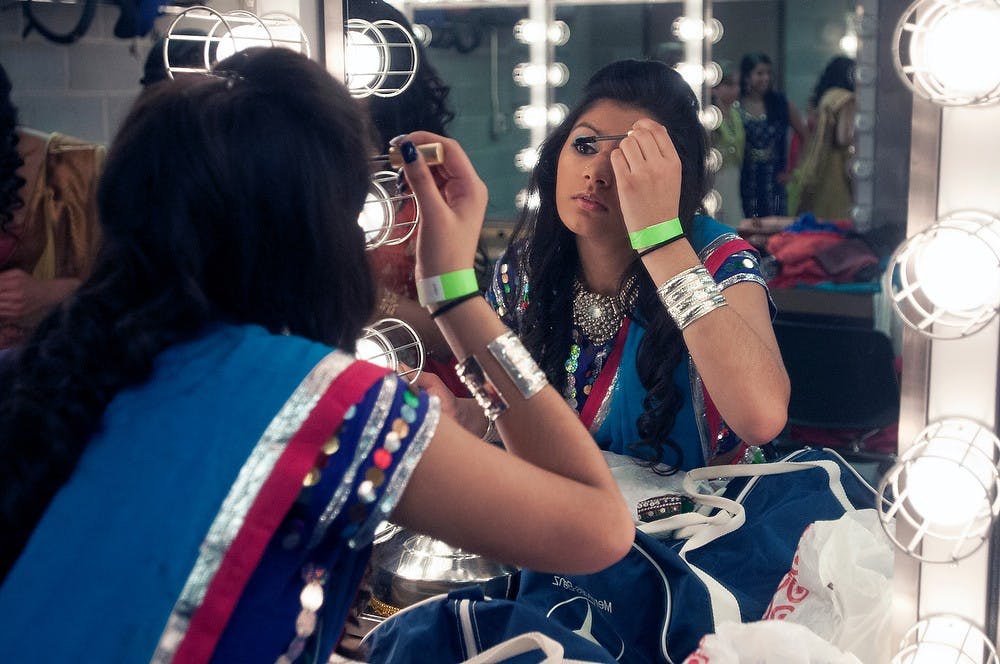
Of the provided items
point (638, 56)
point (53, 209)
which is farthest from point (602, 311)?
point (638, 56)

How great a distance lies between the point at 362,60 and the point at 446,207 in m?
0.49

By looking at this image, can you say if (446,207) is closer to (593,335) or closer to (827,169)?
(593,335)

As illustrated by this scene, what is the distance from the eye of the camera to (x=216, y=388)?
574 mm

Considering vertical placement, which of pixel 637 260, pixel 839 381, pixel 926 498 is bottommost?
pixel 839 381

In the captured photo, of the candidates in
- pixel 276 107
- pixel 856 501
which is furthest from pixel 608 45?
pixel 276 107

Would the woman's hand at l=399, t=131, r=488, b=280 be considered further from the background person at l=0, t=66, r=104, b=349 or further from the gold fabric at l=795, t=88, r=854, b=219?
the gold fabric at l=795, t=88, r=854, b=219

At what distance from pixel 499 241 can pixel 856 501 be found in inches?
38.8

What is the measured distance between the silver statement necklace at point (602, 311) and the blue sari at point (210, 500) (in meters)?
0.58

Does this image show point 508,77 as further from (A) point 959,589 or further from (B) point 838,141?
(A) point 959,589

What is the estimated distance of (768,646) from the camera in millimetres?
710

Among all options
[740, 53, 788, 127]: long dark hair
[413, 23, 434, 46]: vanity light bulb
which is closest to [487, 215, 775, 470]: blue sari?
[413, 23, 434, 46]: vanity light bulb

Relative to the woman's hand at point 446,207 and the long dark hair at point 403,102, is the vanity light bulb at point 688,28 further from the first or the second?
the woman's hand at point 446,207

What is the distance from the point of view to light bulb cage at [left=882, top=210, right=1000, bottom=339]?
67cm

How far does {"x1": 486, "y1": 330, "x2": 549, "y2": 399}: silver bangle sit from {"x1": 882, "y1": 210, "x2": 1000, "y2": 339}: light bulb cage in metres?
0.26
